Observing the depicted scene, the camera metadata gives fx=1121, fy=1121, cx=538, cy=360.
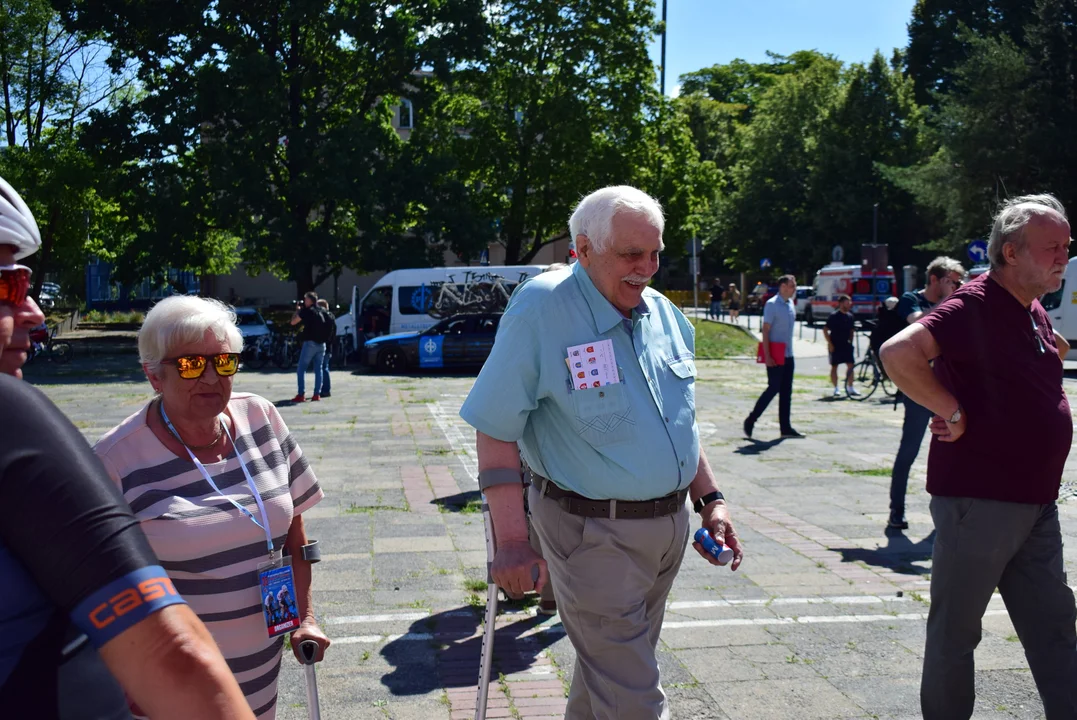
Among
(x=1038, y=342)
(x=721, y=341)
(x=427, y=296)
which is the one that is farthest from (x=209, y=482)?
(x=721, y=341)

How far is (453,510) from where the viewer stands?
8414 millimetres

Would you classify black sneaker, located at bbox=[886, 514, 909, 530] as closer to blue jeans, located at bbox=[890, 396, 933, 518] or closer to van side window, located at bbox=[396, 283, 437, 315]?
blue jeans, located at bbox=[890, 396, 933, 518]

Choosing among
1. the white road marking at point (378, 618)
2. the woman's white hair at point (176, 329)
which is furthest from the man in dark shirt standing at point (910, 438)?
the woman's white hair at point (176, 329)

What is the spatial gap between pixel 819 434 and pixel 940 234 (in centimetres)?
4509

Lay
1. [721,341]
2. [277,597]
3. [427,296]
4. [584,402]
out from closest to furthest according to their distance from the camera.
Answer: [277,597] < [584,402] < [427,296] < [721,341]

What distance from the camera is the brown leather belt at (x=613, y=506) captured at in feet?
10.4

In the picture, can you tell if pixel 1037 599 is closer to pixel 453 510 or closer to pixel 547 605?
pixel 547 605

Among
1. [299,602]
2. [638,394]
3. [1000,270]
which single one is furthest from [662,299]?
[299,602]

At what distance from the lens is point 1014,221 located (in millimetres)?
3670

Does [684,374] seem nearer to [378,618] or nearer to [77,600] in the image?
[77,600]

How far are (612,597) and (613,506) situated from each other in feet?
0.82

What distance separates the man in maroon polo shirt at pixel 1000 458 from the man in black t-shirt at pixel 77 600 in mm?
2860

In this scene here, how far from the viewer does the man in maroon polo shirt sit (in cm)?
357

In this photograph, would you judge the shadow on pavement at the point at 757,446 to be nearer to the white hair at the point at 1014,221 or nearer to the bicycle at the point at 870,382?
the bicycle at the point at 870,382
